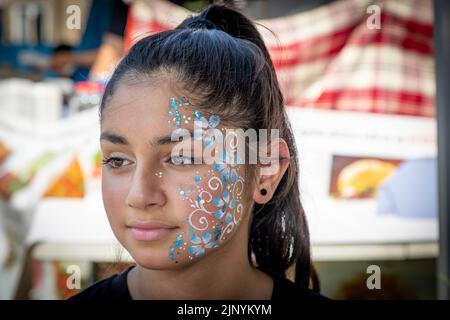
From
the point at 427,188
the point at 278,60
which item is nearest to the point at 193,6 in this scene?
the point at 278,60

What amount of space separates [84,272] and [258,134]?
77cm

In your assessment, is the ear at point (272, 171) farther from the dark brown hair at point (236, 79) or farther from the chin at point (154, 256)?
the chin at point (154, 256)

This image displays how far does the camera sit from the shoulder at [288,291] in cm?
128

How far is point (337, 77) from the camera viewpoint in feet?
5.58

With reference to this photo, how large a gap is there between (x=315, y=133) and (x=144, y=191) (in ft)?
2.57

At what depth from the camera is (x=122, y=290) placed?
1261 millimetres

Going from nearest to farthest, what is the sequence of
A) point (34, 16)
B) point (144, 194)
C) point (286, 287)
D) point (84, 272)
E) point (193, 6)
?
point (144, 194) → point (286, 287) → point (193, 6) → point (84, 272) → point (34, 16)

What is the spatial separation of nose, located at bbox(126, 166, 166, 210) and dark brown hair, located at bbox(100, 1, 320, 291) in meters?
0.19

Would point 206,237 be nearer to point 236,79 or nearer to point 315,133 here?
point 236,79

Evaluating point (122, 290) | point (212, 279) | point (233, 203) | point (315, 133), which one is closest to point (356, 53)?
point (315, 133)

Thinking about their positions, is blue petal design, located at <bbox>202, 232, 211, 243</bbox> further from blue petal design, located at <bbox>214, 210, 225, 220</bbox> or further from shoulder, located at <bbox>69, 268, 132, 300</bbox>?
shoulder, located at <bbox>69, 268, 132, 300</bbox>

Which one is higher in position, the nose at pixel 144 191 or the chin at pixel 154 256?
the nose at pixel 144 191

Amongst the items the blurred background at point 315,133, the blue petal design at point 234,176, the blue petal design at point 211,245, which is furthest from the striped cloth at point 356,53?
the blue petal design at point 211,245
